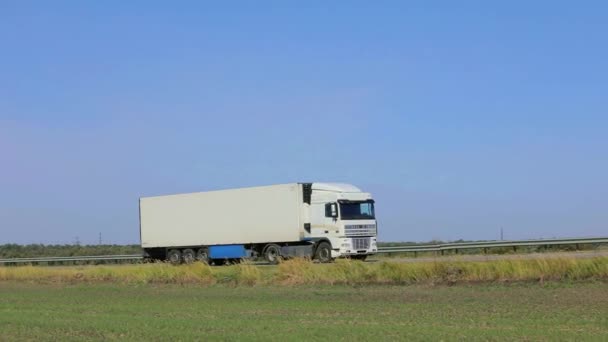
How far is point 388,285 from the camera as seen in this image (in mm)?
24047

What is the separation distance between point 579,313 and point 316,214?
24.4 m

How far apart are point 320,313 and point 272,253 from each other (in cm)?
2431

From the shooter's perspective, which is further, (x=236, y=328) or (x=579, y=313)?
(x=579, y=313)

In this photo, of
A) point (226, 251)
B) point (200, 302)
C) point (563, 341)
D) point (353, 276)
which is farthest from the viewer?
point (226, 251)

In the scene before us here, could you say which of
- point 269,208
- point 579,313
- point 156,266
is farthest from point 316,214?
point 579,313

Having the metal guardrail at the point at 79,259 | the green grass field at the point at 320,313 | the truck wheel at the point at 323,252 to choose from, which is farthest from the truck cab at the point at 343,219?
the metal guardrail at the point at 79,259

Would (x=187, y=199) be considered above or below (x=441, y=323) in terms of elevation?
above

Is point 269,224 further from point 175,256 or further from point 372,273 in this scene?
point 372,273

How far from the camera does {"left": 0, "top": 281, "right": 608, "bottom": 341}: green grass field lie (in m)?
12.7

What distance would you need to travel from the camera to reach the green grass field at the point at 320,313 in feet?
41.6

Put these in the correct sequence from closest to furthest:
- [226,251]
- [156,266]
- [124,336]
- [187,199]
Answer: [124,336]
[156,266]
[226,251]
[187,199]

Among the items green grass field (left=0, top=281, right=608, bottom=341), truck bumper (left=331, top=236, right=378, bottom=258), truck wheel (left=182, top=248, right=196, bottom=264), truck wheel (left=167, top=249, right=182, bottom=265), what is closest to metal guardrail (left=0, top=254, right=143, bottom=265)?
truck wheel (left=167, top=249, right=182, bottom=265)

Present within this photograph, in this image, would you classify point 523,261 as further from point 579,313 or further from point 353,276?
point 579,313

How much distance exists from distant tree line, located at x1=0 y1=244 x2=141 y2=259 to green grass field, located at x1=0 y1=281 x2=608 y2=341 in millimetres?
55425
